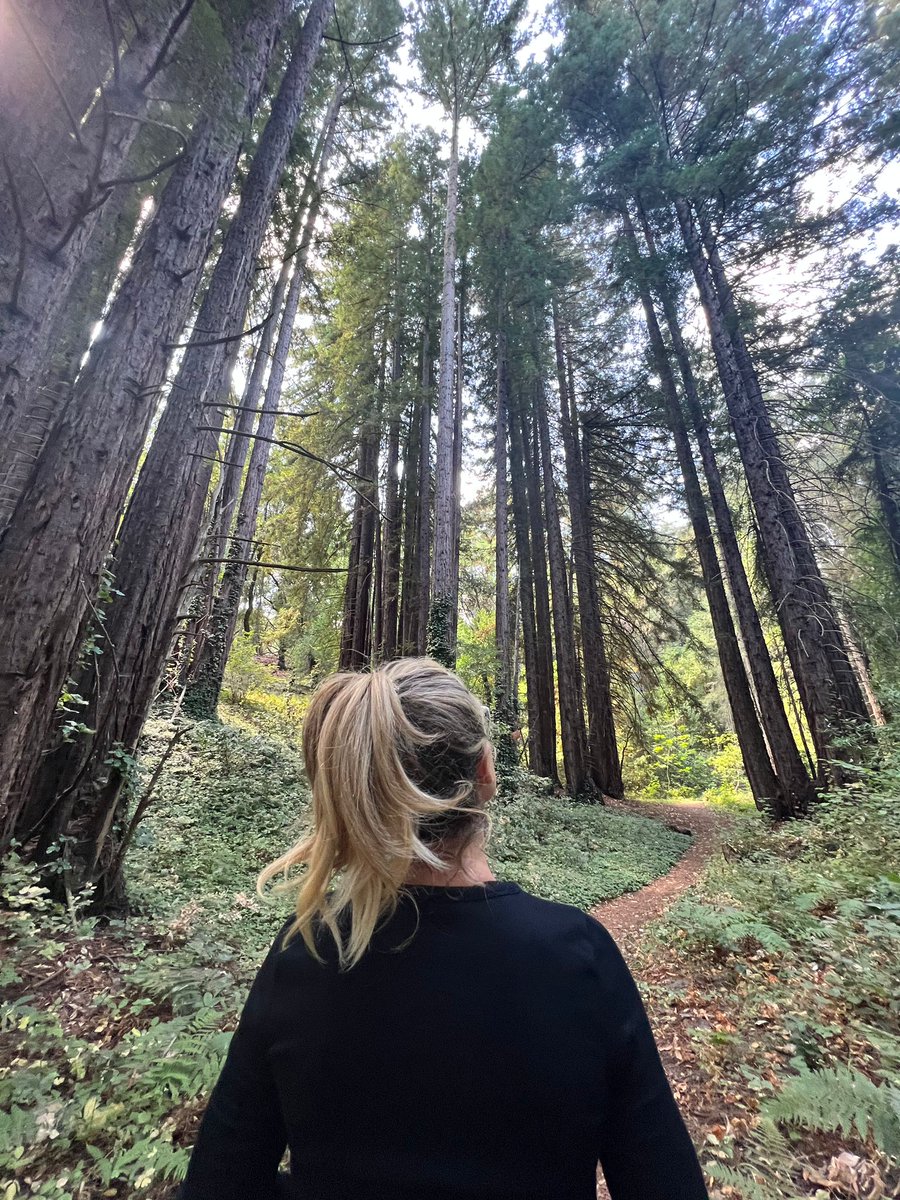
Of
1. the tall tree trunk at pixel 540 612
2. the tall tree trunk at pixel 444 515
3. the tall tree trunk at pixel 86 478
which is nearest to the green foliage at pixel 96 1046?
the tall tree trunk at pixel 86 478

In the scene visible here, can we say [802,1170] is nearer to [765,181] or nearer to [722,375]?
Answer: [722,375]

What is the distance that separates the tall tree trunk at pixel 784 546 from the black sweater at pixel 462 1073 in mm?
8455

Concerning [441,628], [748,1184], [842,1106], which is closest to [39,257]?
[748,1184]

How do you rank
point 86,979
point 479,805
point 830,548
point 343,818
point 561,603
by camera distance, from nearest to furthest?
point 343,818 < point 479,805 < point 86,979 < point 830,548 < point 561,603

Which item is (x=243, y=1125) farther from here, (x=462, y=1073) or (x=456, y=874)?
(x=456, y=874)

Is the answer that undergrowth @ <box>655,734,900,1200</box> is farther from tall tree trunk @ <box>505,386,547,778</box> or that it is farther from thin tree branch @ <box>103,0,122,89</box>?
tall tree trunk @ <box>505,386,547,778</box>

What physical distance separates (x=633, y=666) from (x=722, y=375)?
987 centimetres

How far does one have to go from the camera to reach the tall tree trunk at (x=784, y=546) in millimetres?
8078

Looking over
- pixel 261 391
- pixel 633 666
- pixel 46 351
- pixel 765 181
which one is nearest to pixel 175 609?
pixel 46 351

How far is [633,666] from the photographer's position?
1747 cm

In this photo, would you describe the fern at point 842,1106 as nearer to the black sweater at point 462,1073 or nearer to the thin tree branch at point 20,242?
the black sweater at point 462,1073

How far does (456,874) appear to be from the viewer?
1.22 m

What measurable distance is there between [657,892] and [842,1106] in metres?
5.50

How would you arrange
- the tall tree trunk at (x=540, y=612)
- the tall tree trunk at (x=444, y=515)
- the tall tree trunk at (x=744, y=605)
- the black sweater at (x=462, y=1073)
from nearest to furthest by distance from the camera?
the black sweater at (x=462, y=1073) < the tall tree trunk at (x=744, y=605) < the tall tree trunk at (x=444, y=515) < the tall tree trunk at (x=540, y=612)
